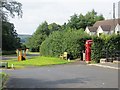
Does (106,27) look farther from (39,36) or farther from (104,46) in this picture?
(104,46)

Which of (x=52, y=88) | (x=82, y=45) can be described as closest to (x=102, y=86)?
(x=52, y=88)

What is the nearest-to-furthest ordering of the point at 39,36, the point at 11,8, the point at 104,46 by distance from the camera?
1. the point at 11,8
2. the point at 104,46
3. the point at 39,36

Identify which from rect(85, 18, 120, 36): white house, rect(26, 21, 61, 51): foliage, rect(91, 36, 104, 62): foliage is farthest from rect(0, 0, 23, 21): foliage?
rect(26, 21, 61, 51): foliage

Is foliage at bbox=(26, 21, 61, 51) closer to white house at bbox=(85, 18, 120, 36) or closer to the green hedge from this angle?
white house at bbox=(85, 18, 120, 36)

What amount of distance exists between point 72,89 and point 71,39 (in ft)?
83.3

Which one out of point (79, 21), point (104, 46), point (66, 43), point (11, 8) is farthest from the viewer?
point (79, 21)

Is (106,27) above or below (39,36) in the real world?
above

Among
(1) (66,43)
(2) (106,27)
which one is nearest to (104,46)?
(1) (66,43)

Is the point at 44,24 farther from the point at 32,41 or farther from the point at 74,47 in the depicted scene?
the point at 74,47

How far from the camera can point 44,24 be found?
10631 centimetres

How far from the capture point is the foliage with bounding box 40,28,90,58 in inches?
1506

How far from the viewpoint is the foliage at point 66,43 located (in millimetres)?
38250

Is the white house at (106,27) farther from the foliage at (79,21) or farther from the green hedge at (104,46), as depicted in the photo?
the green hedge at (104,46)

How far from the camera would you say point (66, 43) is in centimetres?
4072
